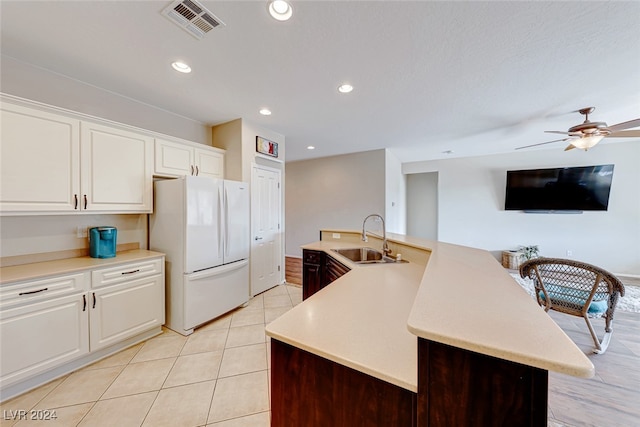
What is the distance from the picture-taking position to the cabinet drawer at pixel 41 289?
5.08 ft

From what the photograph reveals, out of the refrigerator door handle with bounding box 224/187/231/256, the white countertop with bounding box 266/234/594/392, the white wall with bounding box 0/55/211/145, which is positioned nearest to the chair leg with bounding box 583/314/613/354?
the white countertop with bounding box 266/234/594/392

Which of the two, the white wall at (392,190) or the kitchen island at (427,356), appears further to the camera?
the white wall at (392,190)

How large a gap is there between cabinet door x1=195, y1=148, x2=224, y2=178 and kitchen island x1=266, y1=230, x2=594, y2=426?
257cm

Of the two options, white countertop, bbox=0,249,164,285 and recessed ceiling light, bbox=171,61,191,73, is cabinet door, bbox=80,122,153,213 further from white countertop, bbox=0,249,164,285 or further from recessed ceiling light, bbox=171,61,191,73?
recessed ceiling light, bbox=171,61,191,73

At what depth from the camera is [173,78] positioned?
2.19m

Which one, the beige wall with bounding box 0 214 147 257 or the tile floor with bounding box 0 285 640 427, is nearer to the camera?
the tile floor with bounding box 0 285 640 427

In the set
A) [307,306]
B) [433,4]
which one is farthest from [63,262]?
[433,4]

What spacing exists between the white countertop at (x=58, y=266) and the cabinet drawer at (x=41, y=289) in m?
0.05

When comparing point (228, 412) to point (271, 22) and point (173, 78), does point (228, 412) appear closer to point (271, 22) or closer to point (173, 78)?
point (271, 22)

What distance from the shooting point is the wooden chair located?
2.12m

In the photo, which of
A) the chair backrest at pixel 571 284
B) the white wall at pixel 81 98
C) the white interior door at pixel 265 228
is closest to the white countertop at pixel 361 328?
the chair backrest at pixel 571 284

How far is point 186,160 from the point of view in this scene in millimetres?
2848

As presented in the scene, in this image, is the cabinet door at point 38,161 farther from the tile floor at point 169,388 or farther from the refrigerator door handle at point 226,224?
the tile floor at point 169,388

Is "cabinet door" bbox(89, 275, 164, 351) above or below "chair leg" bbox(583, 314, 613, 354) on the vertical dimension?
above
